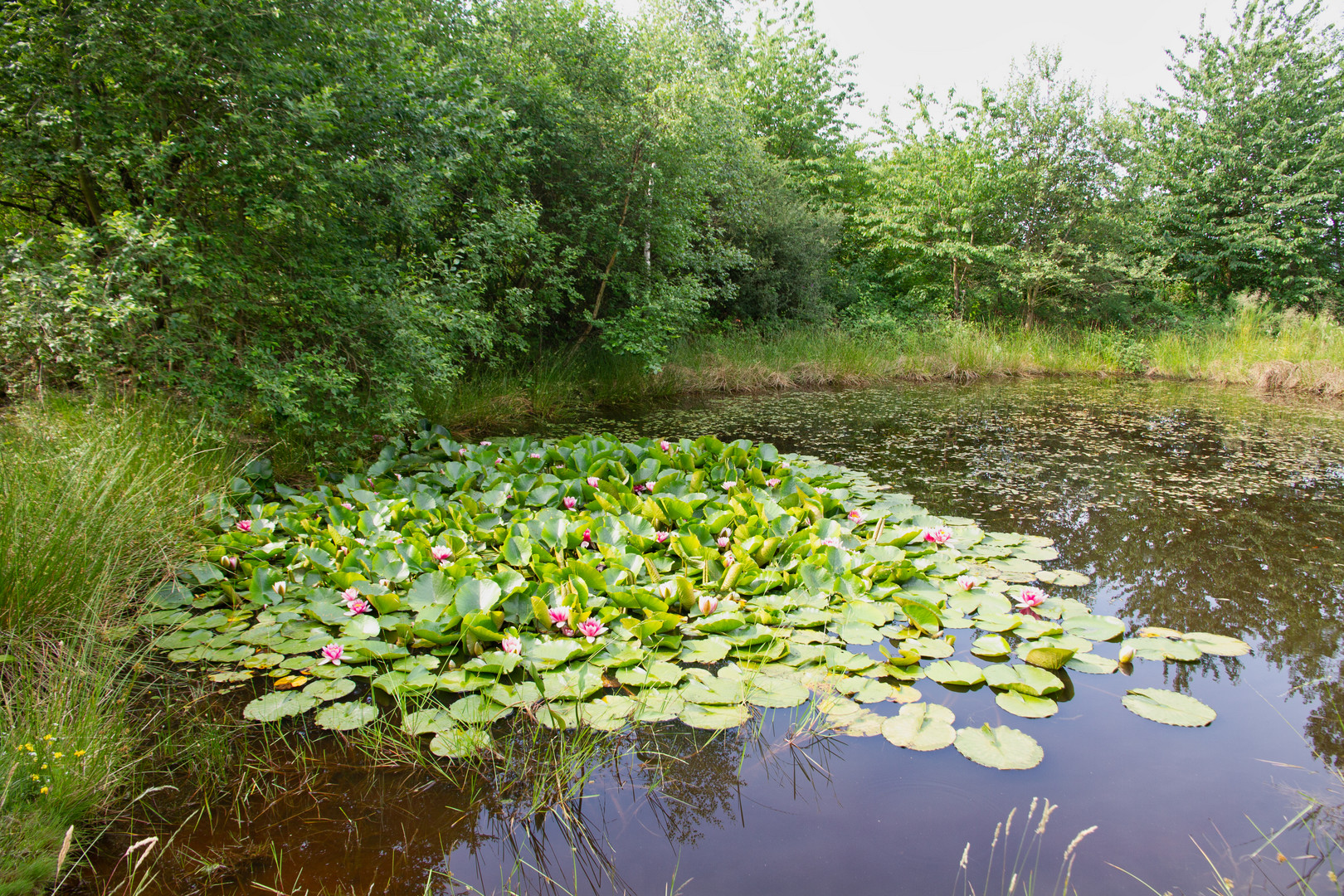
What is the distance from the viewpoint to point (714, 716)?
2.04m

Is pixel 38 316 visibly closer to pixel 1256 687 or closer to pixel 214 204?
pixel 214 204

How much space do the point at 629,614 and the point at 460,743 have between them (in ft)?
3.17

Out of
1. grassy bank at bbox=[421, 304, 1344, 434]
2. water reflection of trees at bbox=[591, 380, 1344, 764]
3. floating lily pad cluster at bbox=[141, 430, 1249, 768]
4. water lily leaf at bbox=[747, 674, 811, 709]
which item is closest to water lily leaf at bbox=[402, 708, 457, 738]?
floating lily pad cluster at bbox=[141, 430, 1249, 768]

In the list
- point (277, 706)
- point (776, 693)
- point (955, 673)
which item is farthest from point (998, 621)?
point (277, 706)

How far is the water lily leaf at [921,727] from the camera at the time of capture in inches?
75.6

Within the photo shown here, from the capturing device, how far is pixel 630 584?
9.14ft

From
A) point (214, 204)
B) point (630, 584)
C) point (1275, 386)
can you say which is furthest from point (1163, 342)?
point (214, 204)

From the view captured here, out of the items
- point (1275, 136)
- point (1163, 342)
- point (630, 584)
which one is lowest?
point (630, 584)

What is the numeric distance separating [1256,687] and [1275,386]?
449 inches

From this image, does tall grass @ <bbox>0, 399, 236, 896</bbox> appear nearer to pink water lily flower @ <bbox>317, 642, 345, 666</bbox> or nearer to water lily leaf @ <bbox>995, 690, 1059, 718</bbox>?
pink water lily flower @ <bbox>317, 642, 345, 666</bbox>

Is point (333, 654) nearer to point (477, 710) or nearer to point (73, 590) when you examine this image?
point (477, 710)

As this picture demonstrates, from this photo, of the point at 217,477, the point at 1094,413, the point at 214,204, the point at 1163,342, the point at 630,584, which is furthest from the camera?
the point at 1163,342

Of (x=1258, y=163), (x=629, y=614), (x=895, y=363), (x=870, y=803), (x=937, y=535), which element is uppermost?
(x=1258, y=163)

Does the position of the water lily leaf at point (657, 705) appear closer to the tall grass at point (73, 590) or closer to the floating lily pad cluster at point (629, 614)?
the floating lily pad cluster at point (629, 614)
